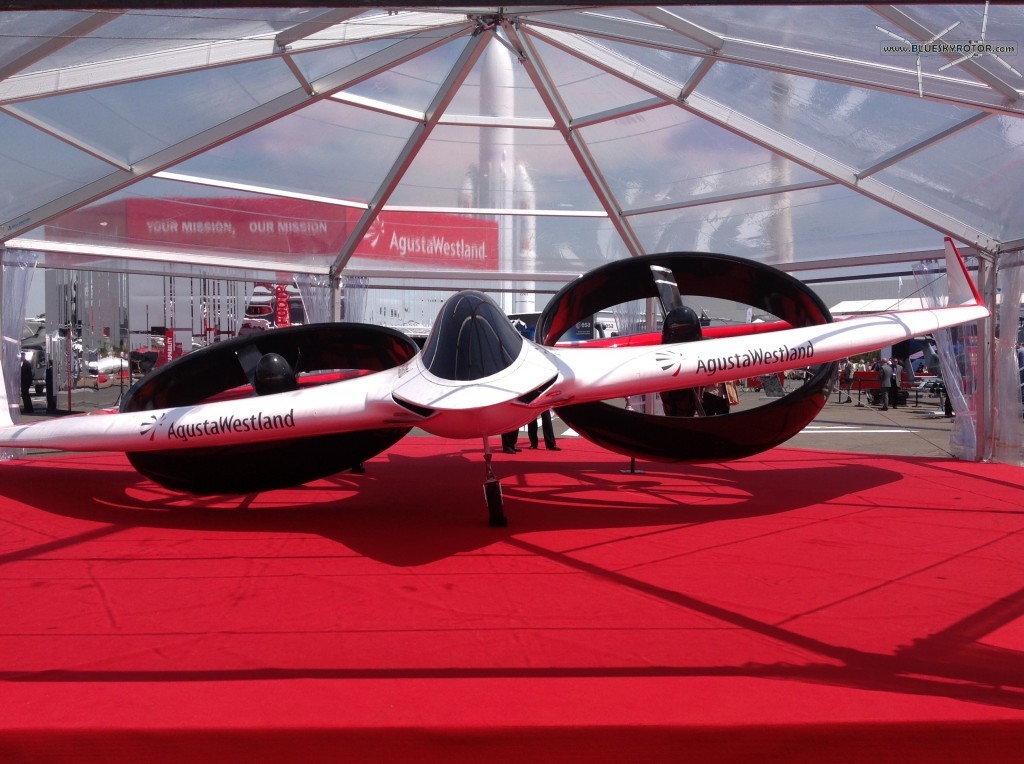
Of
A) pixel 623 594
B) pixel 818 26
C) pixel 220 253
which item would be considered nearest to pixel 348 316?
pixel 220 253

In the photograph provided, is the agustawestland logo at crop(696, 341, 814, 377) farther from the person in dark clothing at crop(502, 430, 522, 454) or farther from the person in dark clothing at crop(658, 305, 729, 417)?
the person in dark clothing at crop(502, 430, 522, 454)

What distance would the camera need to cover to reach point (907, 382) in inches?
1025

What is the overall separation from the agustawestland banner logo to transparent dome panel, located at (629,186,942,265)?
3.30 meters

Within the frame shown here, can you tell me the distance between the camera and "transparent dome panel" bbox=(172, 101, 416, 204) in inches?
457

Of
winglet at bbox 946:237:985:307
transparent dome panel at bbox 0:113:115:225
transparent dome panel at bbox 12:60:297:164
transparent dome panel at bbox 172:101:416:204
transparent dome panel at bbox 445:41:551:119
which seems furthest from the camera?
transparent dome panel at bbox 172:101:416:204

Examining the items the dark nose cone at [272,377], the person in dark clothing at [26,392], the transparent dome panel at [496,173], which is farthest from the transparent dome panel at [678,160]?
the person in dark clothing at [26,392]

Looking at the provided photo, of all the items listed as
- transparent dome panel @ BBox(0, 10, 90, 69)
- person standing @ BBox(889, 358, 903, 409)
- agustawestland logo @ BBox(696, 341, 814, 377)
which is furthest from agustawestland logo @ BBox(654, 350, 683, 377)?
person standing @ BBox(889, 358, 903, 409)

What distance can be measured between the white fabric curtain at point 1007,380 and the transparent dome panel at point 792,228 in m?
1.32

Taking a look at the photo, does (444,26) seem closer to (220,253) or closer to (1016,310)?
(220,253)

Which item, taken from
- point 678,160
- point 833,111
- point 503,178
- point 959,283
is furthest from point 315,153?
point 959,283

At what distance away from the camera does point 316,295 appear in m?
15.2

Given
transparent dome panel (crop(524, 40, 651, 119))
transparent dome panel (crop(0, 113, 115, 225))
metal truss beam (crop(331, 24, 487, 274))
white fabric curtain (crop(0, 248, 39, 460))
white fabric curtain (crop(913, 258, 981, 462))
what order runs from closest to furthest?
transparent dome panel (crop(0, 113, 115, 225)) → metal truss beam (crop(331, 24, 487, 274)) → transparent dome panel (crop(524, 40, 651, 119)) → white fabric curtain (crop(0, 248, 39, 460)) → white fabric curtain (crop(913, 258, 981, 462))

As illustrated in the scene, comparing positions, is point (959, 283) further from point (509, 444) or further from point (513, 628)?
point (513, 628)

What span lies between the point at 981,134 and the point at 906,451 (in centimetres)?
645
